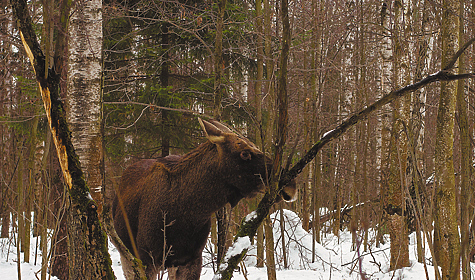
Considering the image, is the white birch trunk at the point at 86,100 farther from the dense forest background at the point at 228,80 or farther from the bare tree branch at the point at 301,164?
the dense forest background at the point at 228,80

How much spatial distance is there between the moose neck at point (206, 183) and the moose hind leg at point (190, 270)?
625mm

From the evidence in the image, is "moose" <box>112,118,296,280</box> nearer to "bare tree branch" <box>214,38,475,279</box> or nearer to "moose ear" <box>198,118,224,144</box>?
"moose ear" <box>198,118,224,144</box>

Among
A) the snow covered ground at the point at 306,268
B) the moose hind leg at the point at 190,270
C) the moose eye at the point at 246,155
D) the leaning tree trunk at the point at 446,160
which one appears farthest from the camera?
the snow covered ground at the point at 306,268

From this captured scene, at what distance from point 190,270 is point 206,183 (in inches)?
38.3

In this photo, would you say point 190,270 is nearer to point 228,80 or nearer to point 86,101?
point 86,101

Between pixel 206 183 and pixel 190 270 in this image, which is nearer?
pixel 206 183

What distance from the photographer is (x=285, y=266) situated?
7.40m

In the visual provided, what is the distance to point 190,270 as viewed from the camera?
357cm

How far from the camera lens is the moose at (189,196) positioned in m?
3.00

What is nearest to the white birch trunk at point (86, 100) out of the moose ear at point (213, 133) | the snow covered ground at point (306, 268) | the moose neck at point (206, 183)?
the moose ear at point (213, 133)

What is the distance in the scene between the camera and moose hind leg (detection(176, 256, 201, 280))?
356cm

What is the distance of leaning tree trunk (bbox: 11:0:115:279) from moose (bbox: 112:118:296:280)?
106 cm

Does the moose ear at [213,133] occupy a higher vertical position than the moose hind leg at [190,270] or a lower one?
higher

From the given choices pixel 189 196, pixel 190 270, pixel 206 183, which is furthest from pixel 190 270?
pixel 206 183
